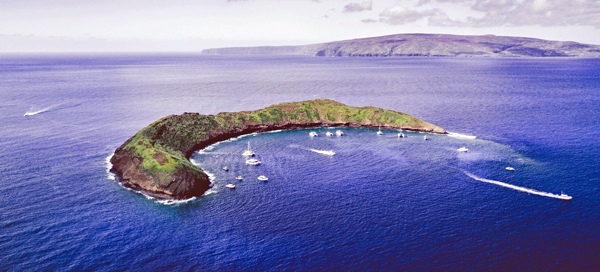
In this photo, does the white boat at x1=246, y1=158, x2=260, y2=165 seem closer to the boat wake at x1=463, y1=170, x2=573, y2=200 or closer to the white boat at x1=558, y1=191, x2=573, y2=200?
the boat wake at x1=463, y1=170, x2=573, y2=200

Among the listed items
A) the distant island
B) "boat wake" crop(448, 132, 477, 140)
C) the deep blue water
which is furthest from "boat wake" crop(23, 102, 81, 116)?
"boat wake" crop(448, 132, 477, 140)

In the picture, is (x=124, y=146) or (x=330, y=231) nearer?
(x=330, y=231)

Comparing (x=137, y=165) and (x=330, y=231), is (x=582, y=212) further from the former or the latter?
(x=137, y=165)

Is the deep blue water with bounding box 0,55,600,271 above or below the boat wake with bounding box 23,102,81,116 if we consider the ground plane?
below

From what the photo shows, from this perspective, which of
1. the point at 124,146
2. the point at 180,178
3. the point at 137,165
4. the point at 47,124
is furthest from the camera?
the point at 47,124

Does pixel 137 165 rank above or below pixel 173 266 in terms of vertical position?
above

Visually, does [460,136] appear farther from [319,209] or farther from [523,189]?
[319,209]

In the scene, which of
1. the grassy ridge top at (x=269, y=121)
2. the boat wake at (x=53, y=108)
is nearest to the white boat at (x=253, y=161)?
the grassy ridge top at (x=269, y=121)

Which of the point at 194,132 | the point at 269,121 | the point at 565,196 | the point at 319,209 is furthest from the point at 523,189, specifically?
the point at 194,132

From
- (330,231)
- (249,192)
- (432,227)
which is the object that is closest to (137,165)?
(249,192)

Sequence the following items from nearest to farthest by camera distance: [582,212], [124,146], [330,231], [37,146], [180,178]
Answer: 1. [330,231]
2. [582,212]
3. [180,178]
4. [124,146]
5. [37,146]
